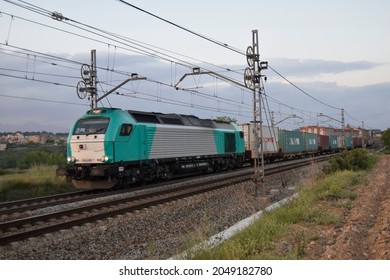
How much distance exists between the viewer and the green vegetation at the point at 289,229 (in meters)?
6.55

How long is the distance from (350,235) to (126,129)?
37.9 feet

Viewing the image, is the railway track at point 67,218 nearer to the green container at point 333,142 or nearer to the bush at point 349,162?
the bush at point 349,162

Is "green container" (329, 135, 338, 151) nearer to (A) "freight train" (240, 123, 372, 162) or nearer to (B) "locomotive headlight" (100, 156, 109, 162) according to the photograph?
(A) "freight train" (240, 123, 372, 162)

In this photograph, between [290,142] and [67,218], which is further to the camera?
[290,142]

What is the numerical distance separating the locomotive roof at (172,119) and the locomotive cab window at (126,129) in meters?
0.84

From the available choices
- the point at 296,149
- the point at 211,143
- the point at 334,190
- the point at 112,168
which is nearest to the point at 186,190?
the point at 112,168

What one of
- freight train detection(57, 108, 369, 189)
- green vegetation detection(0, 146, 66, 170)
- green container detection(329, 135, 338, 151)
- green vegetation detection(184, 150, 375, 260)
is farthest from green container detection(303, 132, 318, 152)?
green vegetation detection(184, 150, 375, 260)

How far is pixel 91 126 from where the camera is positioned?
17359 mm

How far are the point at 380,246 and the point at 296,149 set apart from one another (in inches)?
1477

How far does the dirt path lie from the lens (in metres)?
6.65

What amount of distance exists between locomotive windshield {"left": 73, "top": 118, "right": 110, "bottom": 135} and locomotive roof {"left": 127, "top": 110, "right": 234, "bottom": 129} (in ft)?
4.96

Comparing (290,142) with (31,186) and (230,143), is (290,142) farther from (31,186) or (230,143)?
(31,186)

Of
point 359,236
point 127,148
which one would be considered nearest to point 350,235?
point 359,236

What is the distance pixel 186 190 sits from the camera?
689 inches
